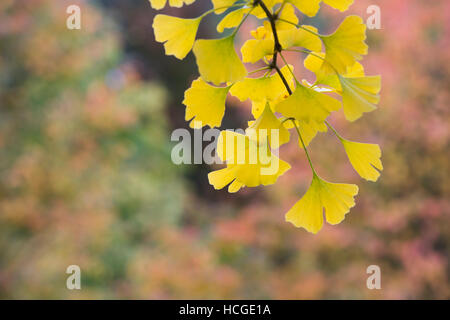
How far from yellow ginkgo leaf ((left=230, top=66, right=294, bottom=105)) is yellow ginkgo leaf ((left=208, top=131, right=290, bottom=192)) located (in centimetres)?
3

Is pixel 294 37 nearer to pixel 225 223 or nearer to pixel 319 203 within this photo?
pixel 319 203

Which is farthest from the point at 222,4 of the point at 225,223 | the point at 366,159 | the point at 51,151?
the point at 225,223

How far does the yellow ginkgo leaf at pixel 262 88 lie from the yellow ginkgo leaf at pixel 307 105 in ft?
0.08

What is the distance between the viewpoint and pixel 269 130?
24 cm

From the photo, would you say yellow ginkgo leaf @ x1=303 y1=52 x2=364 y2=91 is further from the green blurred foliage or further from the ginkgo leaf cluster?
the green blurred foliage

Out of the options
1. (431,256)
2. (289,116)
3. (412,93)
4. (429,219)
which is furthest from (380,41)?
(289,116)

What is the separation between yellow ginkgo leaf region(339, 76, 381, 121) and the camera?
246 millimetres

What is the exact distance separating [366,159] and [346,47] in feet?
0.24

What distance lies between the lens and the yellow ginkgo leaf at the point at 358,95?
0.25 metres

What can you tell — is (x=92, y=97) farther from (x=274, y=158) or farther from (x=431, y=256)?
(x=274, y=158)

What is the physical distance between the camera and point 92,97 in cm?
252

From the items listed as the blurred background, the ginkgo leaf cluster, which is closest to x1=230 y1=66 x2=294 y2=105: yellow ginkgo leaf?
the ginkgo leaf cluster

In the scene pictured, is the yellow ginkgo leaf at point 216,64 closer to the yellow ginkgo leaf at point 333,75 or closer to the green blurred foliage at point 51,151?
the yellow ginkgo leaf at point 333,75

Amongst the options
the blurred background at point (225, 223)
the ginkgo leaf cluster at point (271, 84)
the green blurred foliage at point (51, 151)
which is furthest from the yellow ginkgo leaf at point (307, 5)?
the green blurred foliage at point (51, 151)
